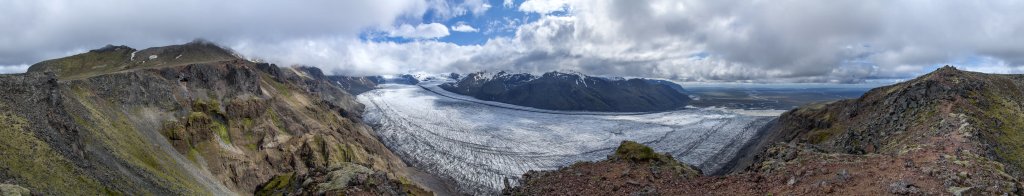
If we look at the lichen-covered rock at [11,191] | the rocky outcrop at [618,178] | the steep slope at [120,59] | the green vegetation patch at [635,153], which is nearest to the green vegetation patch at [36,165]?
the lichen-covered rock at [11,191]

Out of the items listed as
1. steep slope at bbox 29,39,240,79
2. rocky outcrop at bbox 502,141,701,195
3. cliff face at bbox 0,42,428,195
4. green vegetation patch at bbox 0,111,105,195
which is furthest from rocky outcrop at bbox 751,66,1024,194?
steep slope at bbox 29,39,240,79

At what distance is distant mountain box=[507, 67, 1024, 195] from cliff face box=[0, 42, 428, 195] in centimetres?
1525

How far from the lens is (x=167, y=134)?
67688mm

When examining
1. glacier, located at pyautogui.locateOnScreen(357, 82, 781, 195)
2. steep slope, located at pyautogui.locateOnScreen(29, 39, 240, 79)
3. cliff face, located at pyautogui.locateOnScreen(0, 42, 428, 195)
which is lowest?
glacier, located at pyautogui.locateOnScreen(357, 82, 781, 195)

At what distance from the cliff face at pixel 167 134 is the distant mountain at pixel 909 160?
1525cm

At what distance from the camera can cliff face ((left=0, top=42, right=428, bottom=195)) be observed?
3225 cm

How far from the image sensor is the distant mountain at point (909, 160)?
1953cm

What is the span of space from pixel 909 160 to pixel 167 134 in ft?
270

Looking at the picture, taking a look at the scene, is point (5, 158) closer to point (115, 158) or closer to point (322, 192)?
point (115, 158)

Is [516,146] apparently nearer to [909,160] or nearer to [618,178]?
[618,178]

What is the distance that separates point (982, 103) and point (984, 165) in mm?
22897

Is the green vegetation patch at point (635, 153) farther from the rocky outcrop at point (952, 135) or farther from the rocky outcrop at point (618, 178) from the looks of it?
the rocky outcrop at point (952, 135)

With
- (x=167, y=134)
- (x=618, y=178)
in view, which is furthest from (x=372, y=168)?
(x=167, y=134)

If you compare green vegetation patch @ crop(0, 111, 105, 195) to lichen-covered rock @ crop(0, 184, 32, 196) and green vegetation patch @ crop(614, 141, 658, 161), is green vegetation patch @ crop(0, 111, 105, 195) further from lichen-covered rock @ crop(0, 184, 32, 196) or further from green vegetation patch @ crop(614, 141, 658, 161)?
green vegetation patch @ crop(614, 141, 658, 161)
